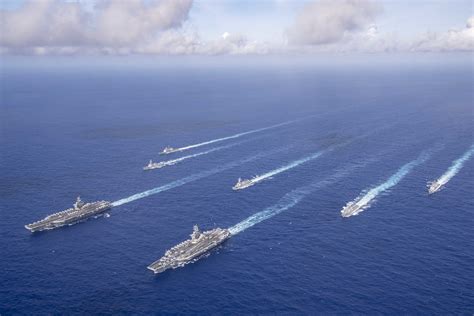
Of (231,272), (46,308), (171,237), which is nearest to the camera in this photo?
(46,308)

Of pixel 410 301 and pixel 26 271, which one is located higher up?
pixel 26 271

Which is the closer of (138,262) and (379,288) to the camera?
(379,288)

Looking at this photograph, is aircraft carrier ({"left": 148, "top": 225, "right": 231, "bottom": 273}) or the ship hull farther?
aircraft carrier ({"left": 148, "top": 225, "right": 231, "bottom": 273})

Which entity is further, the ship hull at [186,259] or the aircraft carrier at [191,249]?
the aircraft carrier at [191,249]

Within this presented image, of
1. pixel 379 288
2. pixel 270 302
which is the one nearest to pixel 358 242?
pixel 379 288

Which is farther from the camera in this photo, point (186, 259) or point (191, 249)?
point (191, 249)

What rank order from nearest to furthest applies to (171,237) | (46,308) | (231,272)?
(46,308), (231,272), (171,237)

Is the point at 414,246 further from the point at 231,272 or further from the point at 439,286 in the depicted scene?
the point at 231,272

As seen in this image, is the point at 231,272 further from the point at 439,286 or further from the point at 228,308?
the point at 439,286
